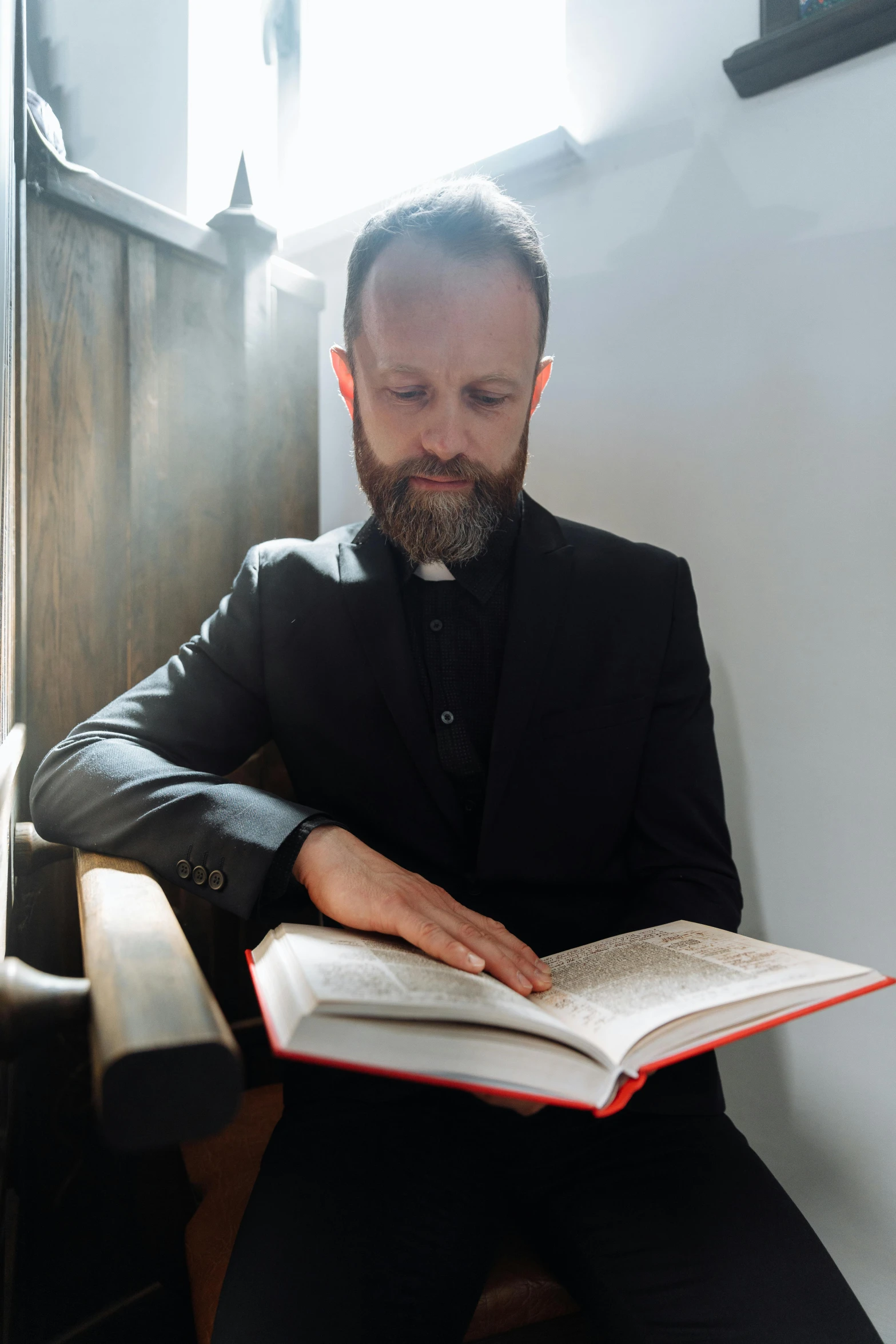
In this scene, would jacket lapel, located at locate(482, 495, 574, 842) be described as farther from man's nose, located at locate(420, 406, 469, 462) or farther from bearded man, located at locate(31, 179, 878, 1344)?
man's nose, located at locate(420, 406, 469, 462)

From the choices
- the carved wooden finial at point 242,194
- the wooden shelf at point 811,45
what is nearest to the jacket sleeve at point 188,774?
the carved wooden finial at point 242,194

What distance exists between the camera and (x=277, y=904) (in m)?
0.85

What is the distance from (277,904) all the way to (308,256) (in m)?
1.38

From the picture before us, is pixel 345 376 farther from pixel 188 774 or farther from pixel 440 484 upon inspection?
pixel 188 774

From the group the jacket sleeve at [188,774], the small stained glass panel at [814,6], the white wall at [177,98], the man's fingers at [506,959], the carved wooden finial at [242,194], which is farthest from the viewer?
the white wall at [177,98]

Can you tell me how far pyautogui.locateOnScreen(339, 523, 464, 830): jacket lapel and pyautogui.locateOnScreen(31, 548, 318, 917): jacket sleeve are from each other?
5.1 inches

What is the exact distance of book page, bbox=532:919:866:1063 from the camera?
1.70 ft

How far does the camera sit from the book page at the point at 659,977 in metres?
0.52

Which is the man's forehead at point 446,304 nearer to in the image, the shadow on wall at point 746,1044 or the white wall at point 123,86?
the shadow on wall at point 746,1044

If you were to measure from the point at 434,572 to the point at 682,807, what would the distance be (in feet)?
1.34

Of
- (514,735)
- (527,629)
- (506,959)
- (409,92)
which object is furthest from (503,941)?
(409,92)

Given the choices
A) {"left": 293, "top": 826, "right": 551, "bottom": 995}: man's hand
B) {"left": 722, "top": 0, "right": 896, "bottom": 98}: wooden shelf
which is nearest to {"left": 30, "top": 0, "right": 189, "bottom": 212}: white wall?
{"left": 722, "top": 0, "right": 896, "bottom": 98}: wooden shelf

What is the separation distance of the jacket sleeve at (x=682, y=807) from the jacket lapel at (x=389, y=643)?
0.22 metres

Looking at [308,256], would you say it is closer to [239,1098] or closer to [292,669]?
[292,669]
